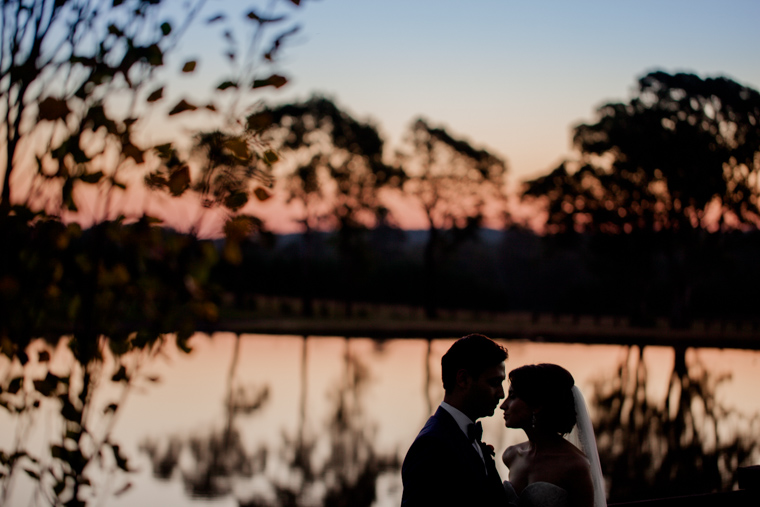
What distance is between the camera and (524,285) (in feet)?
255

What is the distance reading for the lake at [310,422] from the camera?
26.2 feet

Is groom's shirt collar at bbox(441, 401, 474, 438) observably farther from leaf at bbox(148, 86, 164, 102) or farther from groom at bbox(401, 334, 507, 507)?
leaf at bbox(148, 86, 164, 102)

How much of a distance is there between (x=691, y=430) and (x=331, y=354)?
1173 cm

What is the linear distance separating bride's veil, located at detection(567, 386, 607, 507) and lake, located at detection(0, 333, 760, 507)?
186cm

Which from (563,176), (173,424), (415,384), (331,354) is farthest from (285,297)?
(173,424)

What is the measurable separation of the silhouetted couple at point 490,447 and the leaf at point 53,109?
4.59 ft

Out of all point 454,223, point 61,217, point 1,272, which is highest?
point 454,223

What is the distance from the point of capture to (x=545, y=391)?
292cm

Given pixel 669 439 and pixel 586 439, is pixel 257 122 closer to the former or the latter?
pixel 586 439

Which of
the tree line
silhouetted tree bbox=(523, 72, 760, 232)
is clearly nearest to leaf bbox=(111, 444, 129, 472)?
the tree line

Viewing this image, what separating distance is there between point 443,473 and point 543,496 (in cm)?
63

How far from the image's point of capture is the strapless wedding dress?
2.75 m

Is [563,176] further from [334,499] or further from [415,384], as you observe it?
[334,499]

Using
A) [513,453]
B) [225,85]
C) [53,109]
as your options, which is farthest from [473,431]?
[53,109]
